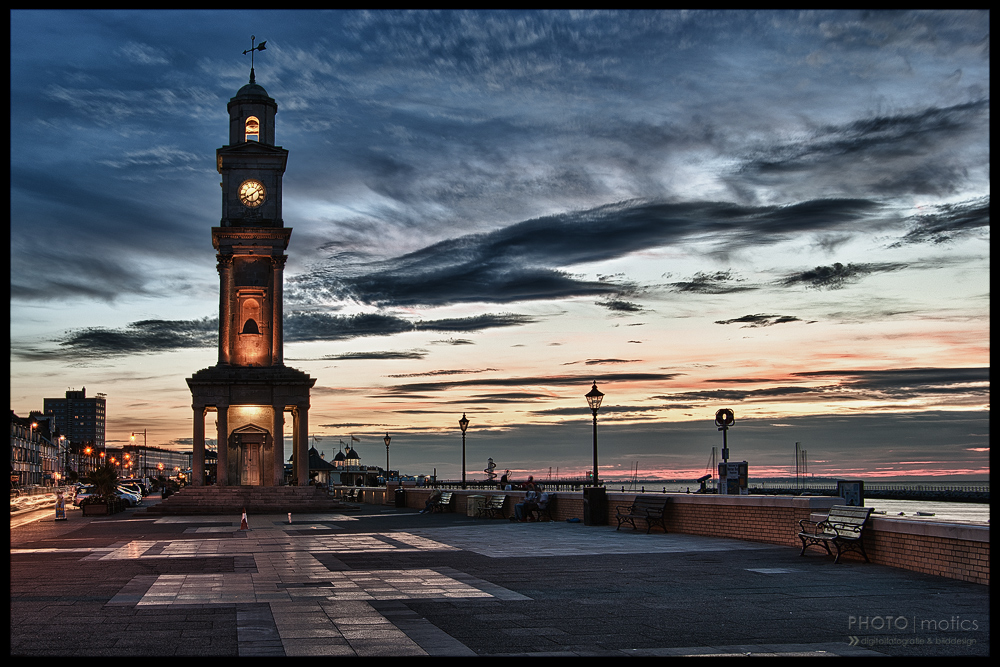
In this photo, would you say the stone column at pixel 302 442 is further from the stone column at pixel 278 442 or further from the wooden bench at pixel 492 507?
the wooden bench at pixel 492 507

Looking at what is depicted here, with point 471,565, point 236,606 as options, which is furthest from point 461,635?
point 471,565

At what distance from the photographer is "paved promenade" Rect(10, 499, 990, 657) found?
394 inches

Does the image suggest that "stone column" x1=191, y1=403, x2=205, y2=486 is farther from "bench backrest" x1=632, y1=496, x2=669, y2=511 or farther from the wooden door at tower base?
"bench backrest" x1=632, y1=496, x2=669, y2=511

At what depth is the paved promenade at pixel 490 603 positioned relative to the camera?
10008mm

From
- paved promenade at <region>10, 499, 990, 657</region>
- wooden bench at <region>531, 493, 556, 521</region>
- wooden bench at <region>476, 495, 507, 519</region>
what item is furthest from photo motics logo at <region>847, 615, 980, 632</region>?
wooden bench at <region>476, 495, 507, 519</region>

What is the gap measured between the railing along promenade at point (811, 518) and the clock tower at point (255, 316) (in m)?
33.7

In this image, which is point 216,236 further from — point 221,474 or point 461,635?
point 461,635

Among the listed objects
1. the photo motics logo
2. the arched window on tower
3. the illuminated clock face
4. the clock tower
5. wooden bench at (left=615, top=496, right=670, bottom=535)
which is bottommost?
wooden bench at (left=615, top=496, right=670, bottom=535)

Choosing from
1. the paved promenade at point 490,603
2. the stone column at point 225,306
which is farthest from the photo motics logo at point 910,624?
the stone column at point 225,306

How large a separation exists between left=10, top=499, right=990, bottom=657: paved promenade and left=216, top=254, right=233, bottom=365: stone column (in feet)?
144

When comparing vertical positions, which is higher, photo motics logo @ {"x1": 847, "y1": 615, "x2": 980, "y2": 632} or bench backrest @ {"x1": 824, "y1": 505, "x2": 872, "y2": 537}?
bench backrest @ {"x1": 824, "y1": 505, "x2": 872, "y2": 537}

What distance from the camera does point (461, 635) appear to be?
420 inches
